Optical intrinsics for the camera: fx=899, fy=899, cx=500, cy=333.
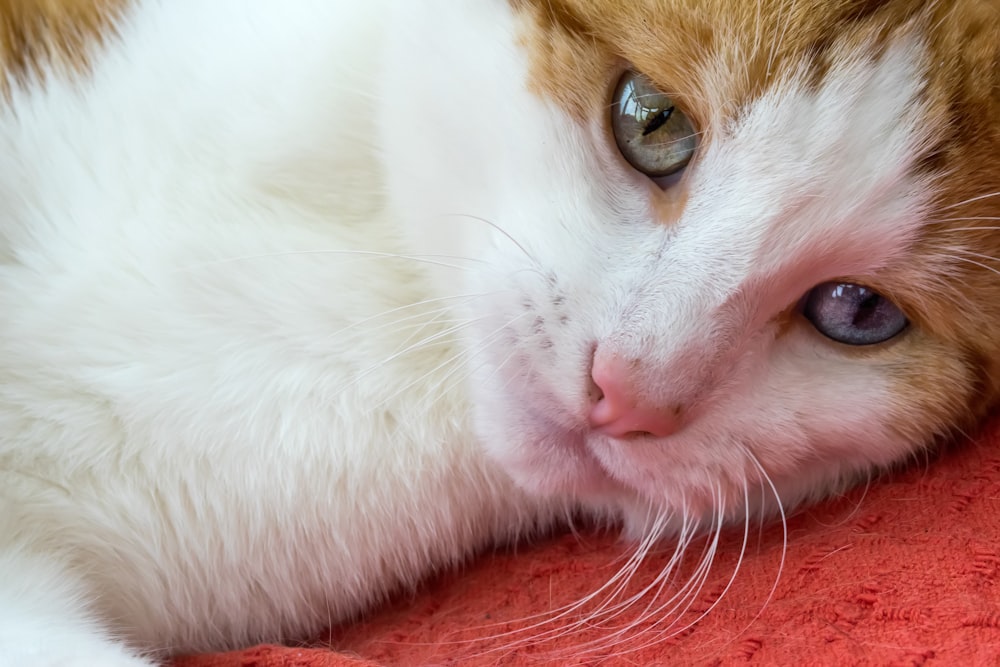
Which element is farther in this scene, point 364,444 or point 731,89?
point 364,444

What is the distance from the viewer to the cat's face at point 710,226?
2.71ft

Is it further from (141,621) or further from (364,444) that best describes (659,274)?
(141,621)

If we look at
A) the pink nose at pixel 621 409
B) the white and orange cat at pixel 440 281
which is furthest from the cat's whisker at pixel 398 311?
the pink nose at pixel 621 409

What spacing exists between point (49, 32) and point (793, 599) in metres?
1.06

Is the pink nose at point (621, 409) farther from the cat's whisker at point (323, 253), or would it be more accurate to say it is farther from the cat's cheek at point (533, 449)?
the cat's whisker at point (323, 253)

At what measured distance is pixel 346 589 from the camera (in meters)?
1.06

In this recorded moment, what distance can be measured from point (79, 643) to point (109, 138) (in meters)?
0.54

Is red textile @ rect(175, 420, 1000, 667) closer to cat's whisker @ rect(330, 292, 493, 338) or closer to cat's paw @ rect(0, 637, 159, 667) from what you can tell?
cat's paw @ rect(0, 637, 159, 667)

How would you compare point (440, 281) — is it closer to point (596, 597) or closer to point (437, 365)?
point (437, 365)

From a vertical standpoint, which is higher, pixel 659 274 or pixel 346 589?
pixel 659 274

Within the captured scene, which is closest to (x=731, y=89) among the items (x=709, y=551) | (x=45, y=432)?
(x=709, y=551)

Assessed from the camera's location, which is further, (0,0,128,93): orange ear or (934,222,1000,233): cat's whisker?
(0,0,128,93): orange ear

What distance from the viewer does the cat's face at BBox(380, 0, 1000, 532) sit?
2.71ft

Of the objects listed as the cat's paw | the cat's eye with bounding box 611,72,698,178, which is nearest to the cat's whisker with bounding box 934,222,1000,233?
the cat's eye with bounding box 611,72,698,178
